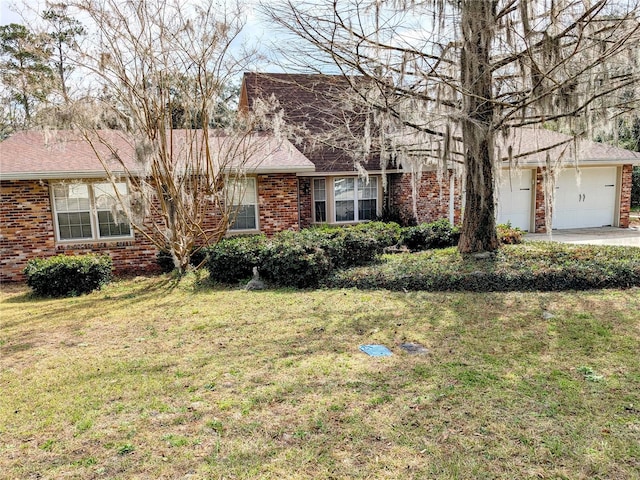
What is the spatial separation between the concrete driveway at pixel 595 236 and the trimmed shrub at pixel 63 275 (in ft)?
34.6

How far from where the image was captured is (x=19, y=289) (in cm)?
891

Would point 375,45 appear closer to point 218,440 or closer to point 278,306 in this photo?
point 278,306

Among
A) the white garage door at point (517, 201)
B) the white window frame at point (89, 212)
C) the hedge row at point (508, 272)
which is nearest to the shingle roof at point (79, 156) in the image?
the white window frame at point (89, 212)

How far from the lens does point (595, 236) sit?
12.5 meters

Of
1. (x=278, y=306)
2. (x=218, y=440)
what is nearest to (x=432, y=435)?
(x=218, y=440)

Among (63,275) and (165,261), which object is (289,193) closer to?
(165,261)

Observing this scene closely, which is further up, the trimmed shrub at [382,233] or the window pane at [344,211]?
the window pane at [344,211]

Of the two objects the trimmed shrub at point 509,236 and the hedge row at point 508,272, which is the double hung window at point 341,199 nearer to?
the trimmed shrub at point 509,236

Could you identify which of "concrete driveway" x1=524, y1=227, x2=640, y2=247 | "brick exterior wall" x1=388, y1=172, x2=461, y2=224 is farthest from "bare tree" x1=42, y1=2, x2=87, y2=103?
"concrete driveway" x1=524, y1=227, x2=640, y2=247

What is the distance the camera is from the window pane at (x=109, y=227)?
33.9ft

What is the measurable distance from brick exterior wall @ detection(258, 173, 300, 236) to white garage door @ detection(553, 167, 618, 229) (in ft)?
29.4

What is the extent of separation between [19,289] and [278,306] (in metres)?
6.07

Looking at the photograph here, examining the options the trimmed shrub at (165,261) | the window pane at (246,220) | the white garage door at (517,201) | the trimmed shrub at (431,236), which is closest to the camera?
the trimmed shrub at (165,261)

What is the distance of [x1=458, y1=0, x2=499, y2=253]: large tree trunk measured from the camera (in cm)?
630
